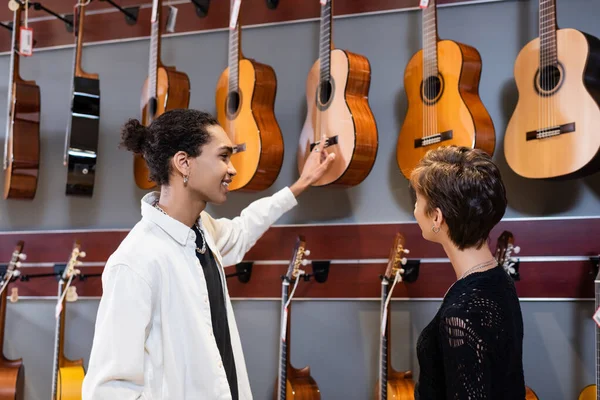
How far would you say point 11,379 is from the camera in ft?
11.4

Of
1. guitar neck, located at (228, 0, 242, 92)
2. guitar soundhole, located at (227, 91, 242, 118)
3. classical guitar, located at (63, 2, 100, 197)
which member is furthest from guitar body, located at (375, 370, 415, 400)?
classical guitar, located at (63, 2, 100, 197)

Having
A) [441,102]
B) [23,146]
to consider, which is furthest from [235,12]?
[23,146]

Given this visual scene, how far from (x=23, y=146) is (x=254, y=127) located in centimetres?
138

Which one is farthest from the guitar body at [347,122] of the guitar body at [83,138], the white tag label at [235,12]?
the guitar body at [83,138]

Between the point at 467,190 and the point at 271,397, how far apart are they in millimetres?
2285

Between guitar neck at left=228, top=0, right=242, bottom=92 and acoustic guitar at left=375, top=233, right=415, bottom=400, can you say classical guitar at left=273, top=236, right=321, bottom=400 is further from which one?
guitar neck at left=228, top=0, right=242, bottom=92

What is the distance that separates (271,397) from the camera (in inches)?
136

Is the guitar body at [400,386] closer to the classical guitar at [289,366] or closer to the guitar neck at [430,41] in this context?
the classical guitar at [289,366]

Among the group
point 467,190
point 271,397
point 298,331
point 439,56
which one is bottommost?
point 271,397

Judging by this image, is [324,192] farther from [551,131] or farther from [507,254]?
[551,131]

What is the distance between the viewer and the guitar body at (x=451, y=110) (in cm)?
275

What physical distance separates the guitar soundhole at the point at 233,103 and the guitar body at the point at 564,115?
4.34 ft

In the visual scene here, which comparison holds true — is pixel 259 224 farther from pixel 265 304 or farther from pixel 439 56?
pixel 439 56

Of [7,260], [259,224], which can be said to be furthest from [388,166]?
[7,260]
